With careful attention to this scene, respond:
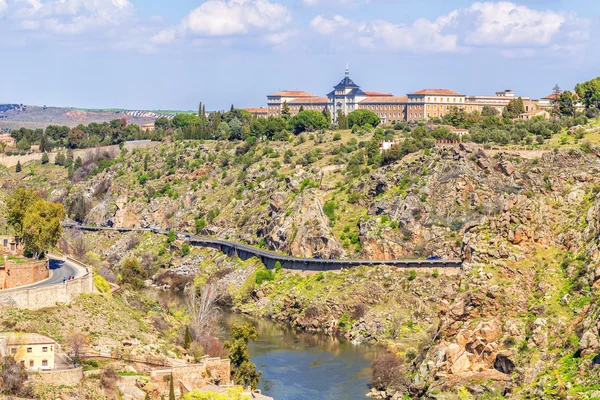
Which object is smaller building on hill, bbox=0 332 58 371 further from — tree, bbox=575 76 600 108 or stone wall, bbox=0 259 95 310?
tree, bbox=575 76 600 108

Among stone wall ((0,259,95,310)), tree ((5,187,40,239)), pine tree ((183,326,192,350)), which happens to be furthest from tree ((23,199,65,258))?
pine tree ((183,326,192,350))

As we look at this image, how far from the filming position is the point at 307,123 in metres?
188

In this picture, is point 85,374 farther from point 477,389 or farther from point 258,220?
point 258,220

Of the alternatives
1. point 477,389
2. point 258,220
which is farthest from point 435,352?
point 258,220

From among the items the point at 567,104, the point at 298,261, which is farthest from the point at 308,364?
the point at 567,104

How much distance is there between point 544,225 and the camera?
8888 centimetres

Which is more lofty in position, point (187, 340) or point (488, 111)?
point (488, 111)

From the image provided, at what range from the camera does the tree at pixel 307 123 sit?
615 ft

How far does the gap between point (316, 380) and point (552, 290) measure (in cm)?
2173

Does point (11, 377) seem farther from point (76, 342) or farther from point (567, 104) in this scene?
point (567, 104)

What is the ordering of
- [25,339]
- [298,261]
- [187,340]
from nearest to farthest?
1. [25,339]
2. [187,340]
3. [298,261]

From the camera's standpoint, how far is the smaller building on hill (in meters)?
71.5

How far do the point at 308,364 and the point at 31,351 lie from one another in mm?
34633

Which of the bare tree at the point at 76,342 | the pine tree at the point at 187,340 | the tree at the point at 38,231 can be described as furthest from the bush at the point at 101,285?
the bare tree at the point at 76,342
